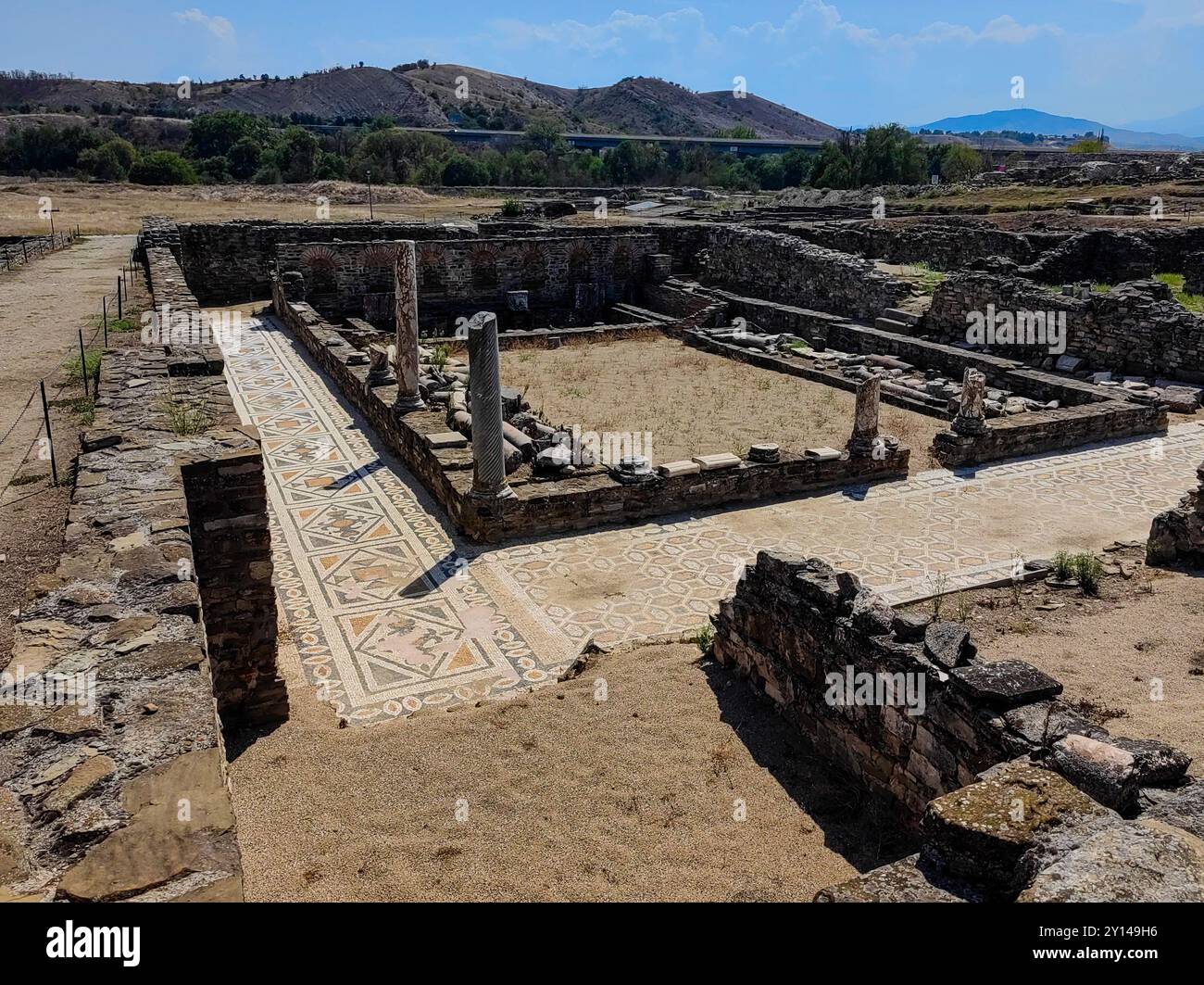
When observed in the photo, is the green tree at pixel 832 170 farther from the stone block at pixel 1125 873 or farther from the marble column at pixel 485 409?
the stone block at pixel 1125 873

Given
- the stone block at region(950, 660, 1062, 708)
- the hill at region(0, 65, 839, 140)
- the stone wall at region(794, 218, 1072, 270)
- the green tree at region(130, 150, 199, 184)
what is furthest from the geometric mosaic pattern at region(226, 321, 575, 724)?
the hill at region(0, 65, 839, 140)

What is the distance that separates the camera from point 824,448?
11.4 m

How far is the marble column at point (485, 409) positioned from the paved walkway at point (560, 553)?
2.45ft

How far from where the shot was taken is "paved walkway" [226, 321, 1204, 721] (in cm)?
724

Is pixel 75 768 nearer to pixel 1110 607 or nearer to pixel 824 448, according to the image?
pixel 1110 607

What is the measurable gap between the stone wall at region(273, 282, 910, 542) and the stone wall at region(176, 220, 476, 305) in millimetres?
12845

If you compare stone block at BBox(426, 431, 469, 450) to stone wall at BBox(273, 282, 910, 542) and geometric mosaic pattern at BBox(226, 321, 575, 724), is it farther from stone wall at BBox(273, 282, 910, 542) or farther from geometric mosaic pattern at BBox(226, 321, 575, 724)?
geometric mosaic pattern at BBox(226, 321, 575, 724)

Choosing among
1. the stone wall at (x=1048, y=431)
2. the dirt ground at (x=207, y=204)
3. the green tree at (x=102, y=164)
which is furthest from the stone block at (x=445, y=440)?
the green tree at (x=102, y=164)

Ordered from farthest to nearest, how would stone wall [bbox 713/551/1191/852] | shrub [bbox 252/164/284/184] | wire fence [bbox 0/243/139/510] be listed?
shrub [bbox 252/164/284/184], wire fence [bbox 0/243/139/510], stone wall [bbox 713/551/1191/852]

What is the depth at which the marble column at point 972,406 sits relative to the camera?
11859 mm

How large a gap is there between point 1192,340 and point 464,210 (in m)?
35.4
